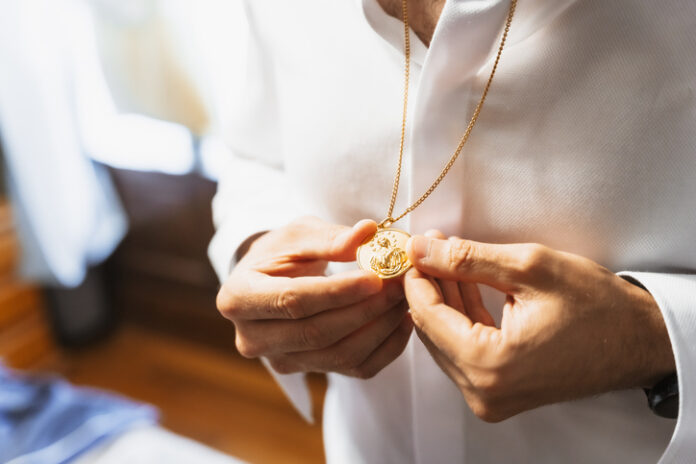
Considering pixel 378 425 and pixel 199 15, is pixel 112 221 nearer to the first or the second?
pixel 199 15

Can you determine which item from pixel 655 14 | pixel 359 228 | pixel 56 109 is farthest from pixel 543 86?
pixel 56 109

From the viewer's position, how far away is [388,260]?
2.03 ft

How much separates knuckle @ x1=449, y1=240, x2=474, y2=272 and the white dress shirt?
100 mm

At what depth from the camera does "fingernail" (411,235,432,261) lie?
58cm

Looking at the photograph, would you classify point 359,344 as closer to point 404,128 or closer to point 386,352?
point 386,352

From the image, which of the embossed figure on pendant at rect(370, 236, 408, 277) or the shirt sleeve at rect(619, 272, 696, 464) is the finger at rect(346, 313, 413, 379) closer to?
the embossed figure on pendant at rect(370, 236, 408, 277)

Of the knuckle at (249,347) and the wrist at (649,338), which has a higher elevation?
the wrist at (649,338)

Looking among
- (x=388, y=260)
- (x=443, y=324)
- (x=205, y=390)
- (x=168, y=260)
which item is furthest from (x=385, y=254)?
(x=168, y=260)

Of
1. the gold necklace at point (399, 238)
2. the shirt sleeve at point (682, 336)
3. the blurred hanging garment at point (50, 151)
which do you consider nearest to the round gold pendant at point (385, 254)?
the gold necklace at point (399, 238)

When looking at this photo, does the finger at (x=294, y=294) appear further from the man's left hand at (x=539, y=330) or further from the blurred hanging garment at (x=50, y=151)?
the blurred hanging garment at (x=50, y=151)

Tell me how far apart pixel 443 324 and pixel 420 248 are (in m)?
0.08

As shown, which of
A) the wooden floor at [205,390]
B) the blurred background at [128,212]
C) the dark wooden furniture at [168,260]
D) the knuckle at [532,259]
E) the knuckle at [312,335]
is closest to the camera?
the knuckle at [532,259]

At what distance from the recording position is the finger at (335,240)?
0.61 metres

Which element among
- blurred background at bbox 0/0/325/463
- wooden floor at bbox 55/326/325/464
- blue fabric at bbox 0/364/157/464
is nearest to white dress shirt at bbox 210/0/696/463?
blue fabric at bbox 0/364/157/464
